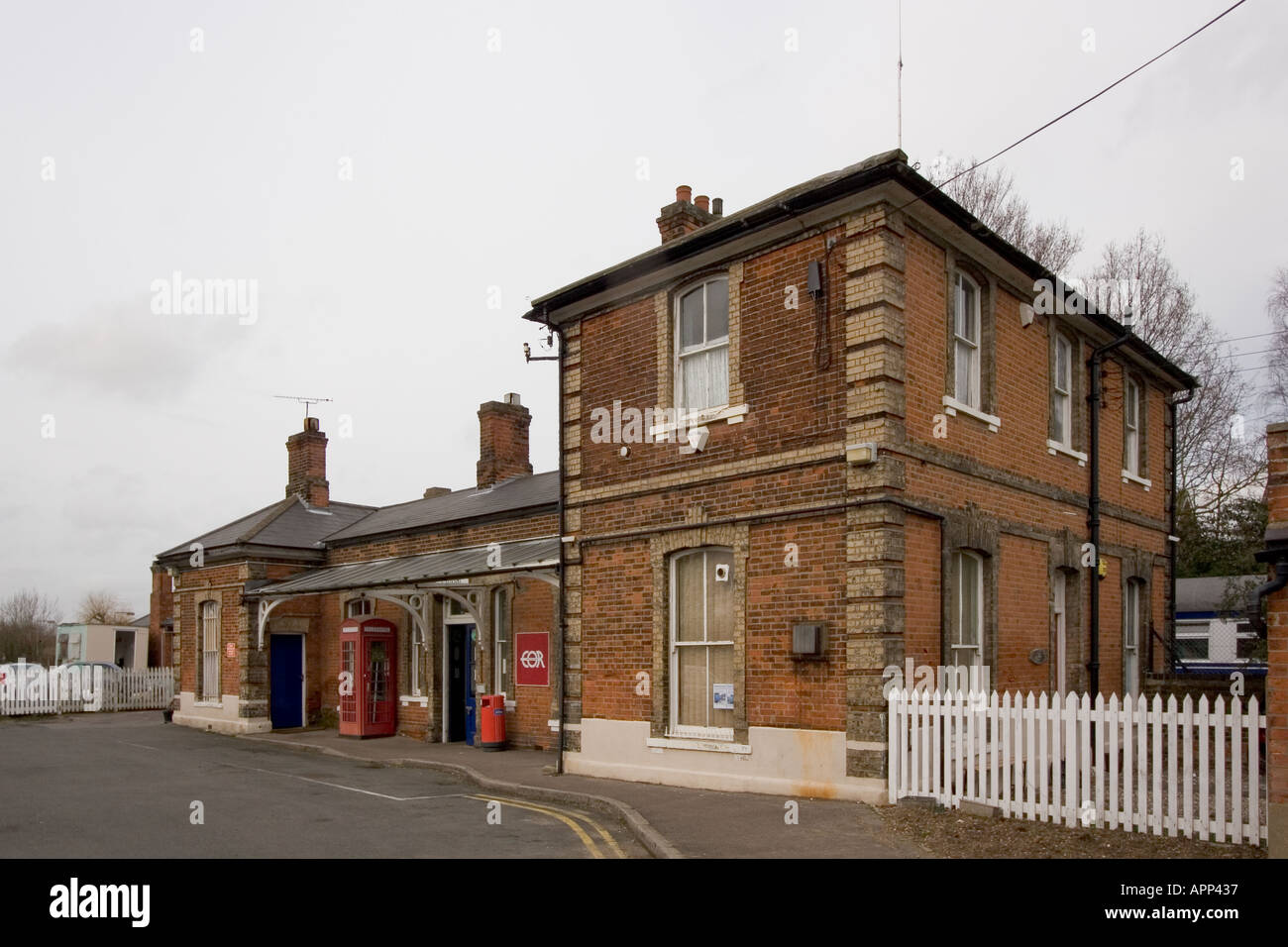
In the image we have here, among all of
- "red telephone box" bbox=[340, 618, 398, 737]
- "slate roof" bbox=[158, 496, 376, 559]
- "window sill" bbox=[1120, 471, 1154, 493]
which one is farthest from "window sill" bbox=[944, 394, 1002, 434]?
"slate roof" bbox=[158, 496, 376, 559]

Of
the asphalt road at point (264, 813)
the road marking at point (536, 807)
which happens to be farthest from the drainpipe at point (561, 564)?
the road marking at point (536, 807)

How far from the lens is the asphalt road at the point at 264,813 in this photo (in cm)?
1007

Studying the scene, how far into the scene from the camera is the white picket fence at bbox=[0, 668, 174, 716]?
102ft

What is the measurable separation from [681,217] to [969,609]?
695cm

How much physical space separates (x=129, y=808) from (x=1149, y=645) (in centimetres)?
1617

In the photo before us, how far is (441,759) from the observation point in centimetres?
1761

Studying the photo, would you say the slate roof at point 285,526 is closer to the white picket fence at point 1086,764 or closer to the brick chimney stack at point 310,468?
the brick chimney stack at point 310,468

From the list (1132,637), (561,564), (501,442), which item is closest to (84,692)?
(501,442)

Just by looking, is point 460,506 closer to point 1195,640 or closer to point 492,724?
point 492,724

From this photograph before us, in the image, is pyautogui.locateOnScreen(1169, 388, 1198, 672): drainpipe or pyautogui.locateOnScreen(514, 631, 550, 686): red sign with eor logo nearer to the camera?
pyautogui.locateOnScreen(514, 631, 550, 686): red sign with eor logo

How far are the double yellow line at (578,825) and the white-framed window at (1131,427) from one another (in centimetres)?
1155

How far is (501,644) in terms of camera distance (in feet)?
65.8

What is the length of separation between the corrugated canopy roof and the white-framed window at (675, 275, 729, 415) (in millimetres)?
3565

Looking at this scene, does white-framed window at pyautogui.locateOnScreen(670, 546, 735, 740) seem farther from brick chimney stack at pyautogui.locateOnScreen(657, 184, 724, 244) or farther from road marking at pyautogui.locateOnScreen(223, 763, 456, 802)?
brick chimney stack at pyautogui.locateOnScreen(657, 184, 724, 244)
